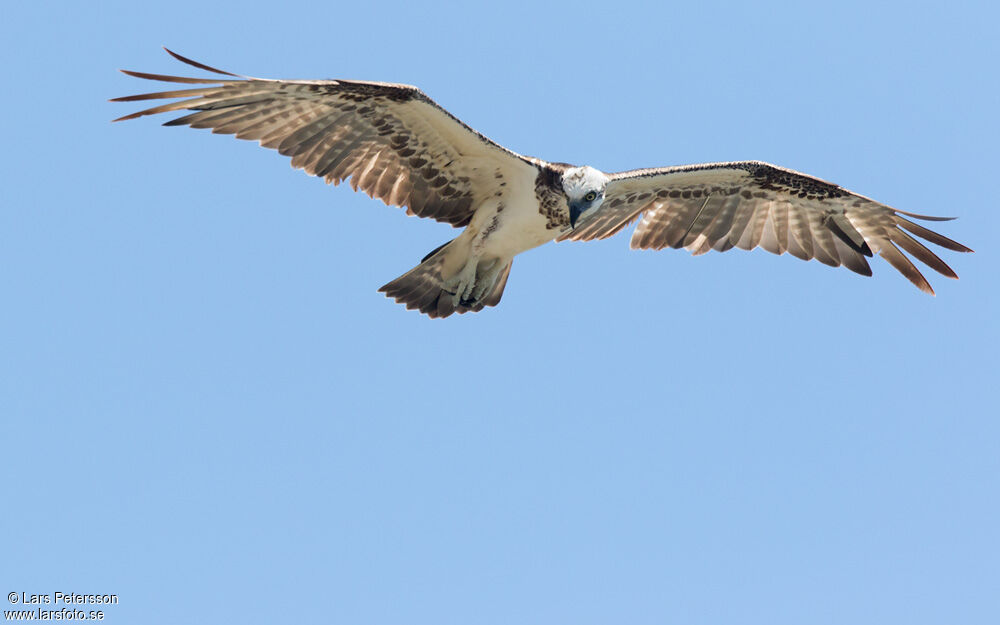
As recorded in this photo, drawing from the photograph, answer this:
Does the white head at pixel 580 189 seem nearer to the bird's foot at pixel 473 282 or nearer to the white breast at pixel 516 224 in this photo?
the white breast at pixel 516 224

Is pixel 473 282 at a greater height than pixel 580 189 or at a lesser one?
lesser

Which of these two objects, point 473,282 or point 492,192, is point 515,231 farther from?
point 473,282

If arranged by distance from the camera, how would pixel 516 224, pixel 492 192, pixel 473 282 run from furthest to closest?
pixel 473 282
pixel 492 192
pixel 516 224

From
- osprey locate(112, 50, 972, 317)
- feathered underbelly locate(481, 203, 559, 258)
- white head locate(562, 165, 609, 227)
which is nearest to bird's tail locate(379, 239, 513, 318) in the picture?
osprey locate(112, 50, 972, 317)

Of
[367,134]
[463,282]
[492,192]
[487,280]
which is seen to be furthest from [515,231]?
[367,134]

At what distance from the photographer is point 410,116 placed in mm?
10703

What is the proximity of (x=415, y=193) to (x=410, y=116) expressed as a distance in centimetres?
102

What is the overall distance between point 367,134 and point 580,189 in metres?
2.03

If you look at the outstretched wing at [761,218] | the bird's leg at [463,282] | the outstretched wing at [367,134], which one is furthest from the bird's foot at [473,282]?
the outstretched wing at [761,218]

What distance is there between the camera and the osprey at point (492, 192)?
412 inches

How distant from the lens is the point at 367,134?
35.9 feet

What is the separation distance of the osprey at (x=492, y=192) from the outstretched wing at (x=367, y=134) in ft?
0.04

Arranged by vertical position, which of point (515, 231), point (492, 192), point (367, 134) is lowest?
point (515, 231)

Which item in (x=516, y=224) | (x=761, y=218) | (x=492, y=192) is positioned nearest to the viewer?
(x=516, y=224)
